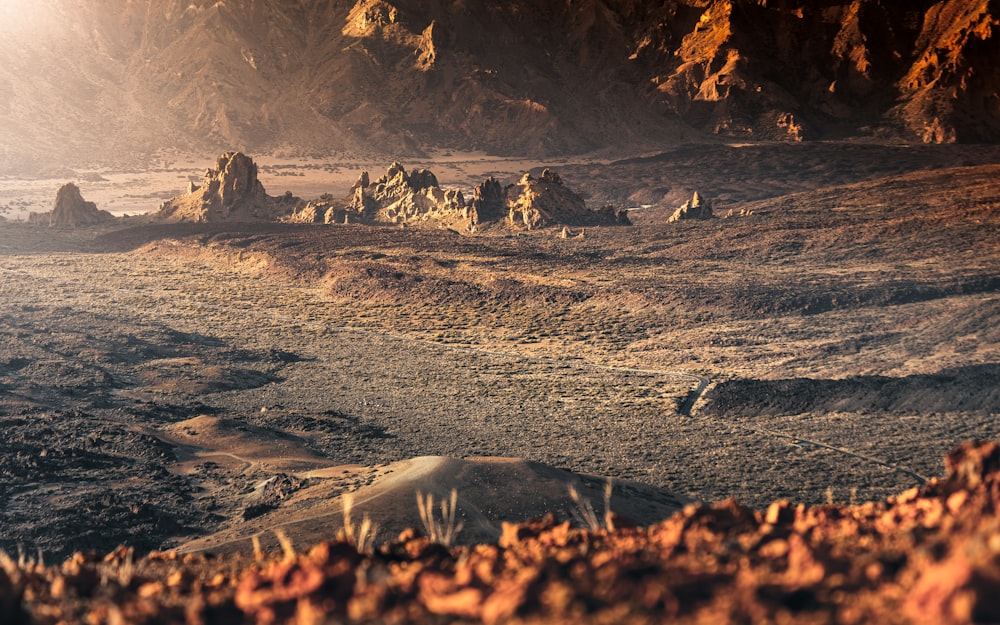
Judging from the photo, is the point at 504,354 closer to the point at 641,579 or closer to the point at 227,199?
the point at 641,579

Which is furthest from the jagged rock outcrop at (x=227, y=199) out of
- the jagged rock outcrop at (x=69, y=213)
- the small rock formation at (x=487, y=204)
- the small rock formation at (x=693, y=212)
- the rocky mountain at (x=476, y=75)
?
the rocky mountain at (x=476, y=75)

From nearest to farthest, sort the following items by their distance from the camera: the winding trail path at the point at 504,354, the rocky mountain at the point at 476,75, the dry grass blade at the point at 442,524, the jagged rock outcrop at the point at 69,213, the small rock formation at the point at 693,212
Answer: the dry grass blade at the point at 442,524 → the winding trail path at the point at 504,354 → the small rock formation at the point at 693,212 → the jagged rock outcrop at the point at 69,213 → the rocky mountain at the point at 476,75

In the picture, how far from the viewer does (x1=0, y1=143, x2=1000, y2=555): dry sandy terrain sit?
58.4ft

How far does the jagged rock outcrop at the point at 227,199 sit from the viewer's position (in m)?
60.7

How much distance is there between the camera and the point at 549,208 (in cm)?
5575

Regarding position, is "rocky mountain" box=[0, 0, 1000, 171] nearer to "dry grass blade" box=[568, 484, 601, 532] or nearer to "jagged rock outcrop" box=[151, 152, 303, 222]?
"jagged rock outcrop" box=[151, 152, 303, 222]

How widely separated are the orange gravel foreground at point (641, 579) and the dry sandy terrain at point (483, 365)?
22.6 feet

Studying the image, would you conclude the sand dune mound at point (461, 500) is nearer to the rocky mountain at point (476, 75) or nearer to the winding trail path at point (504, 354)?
the winding trail path at point (504, 354)

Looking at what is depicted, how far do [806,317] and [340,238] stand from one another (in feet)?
86.0

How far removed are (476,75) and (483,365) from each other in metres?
84.1

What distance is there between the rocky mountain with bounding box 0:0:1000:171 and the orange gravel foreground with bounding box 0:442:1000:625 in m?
95.4

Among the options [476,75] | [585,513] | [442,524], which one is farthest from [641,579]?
[476,75]

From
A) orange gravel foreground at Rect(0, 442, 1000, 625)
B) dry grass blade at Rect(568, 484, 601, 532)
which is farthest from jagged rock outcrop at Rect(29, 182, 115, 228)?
orange gravel foreground at Rect(0, 442, 1000, 625)

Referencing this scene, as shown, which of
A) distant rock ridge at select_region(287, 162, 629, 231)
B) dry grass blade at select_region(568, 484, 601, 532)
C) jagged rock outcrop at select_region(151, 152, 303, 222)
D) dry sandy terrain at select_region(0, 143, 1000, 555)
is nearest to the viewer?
dry grass blade at select_region(568, 484, 601, 532)
